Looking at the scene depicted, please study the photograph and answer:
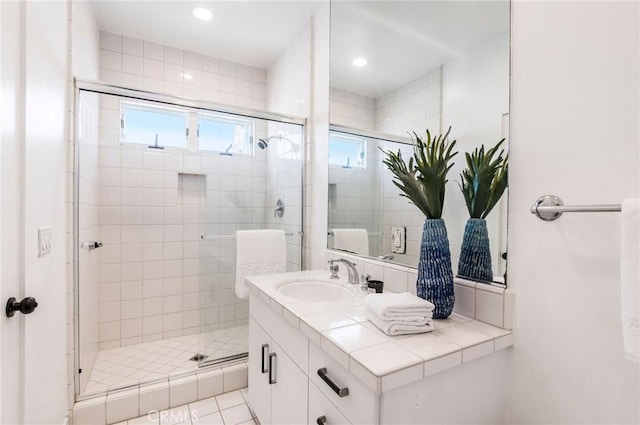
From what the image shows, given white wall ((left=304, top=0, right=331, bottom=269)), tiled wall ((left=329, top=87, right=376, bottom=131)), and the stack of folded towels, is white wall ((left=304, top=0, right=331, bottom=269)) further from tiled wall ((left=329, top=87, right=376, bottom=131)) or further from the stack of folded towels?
the stack of folded towels

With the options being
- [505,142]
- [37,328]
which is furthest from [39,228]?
[505,142]

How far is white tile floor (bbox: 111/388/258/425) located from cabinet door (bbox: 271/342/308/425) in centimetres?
48

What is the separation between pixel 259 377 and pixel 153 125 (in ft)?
7.38

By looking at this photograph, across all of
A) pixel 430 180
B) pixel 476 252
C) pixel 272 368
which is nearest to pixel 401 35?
pixel 430 180

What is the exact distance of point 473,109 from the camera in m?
1.17

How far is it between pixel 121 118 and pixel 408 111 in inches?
92.1

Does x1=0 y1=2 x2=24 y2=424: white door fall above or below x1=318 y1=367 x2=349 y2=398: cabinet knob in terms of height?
above

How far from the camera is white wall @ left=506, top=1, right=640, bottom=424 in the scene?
78 centimetres

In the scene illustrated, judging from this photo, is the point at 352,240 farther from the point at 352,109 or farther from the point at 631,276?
the point at 631,276

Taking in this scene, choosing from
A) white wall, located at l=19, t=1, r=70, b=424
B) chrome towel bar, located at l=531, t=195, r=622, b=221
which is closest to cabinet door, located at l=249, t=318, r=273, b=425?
white wall, located at l=19, t=1, r=70, b=424

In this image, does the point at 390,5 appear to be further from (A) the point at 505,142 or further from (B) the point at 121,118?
(B) the point at 121,118

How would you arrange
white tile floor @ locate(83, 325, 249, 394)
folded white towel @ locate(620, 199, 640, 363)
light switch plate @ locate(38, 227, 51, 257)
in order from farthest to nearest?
white tile floor @ locate(83, 325, 249, 394) < light switch plate @ locate(38, 227, 51, 257) < folded white towel @ locate(620, 199, 640, 363)

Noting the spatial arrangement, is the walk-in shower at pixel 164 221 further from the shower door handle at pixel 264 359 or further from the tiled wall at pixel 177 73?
the shower door handle at pixel 264 359

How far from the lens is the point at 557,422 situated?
0.89 meters
